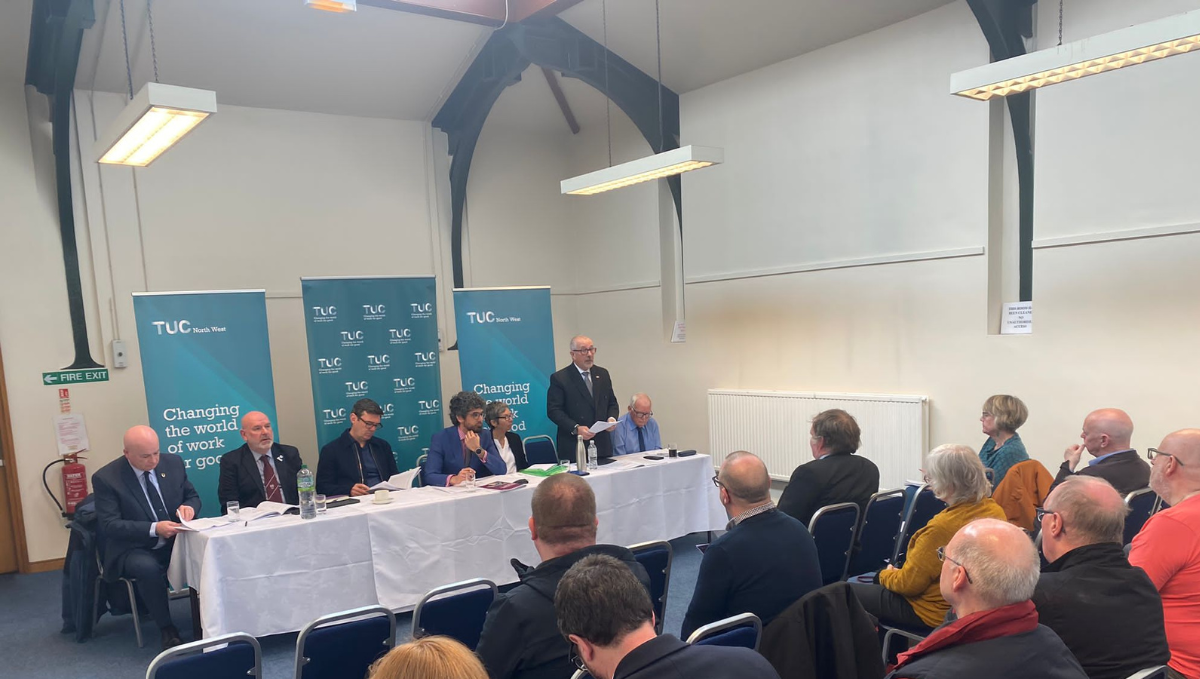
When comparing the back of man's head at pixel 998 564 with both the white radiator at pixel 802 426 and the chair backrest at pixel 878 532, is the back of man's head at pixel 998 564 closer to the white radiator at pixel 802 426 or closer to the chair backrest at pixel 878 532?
the chair backrest at pixel 878 532

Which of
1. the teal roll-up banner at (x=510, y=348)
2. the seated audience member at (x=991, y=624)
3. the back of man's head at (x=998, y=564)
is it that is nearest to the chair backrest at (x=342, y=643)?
the seated audience member at (x=991, y=624)

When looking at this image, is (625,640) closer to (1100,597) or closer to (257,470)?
(1100,597)

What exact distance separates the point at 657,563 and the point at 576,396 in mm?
2541

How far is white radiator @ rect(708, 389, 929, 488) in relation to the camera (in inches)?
202

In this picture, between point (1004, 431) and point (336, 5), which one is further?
point (1004, 431)

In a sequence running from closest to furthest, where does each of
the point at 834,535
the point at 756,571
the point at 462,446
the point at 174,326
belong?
the point at 756,571 → the point at 834,535 → the point at 462,446 → the point at 174,326

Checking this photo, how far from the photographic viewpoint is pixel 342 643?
2.22 m

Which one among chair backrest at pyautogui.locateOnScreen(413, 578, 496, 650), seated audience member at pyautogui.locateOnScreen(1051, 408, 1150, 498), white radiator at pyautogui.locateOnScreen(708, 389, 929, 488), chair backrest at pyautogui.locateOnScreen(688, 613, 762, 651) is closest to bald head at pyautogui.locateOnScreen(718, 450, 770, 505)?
chair backrest at pyautogui.locateOnScreen(688, 613, 762, 651)

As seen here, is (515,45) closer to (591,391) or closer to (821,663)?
(591,391)

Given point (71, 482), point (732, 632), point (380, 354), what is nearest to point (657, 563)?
point (732, 632)

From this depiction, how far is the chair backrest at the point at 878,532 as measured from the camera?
3.28 meters

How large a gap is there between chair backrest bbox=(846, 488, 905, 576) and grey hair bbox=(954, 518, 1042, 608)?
163 centimetres

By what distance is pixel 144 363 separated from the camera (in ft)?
16.1

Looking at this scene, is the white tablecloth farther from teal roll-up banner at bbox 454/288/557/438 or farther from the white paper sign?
the white paper sign
